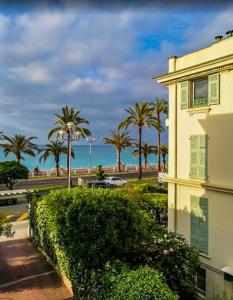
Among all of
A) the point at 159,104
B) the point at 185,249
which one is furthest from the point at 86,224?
the point at 159,104

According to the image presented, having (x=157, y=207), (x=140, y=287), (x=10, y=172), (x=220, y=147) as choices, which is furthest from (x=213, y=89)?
(x=10, y=172)

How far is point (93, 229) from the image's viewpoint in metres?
11.7

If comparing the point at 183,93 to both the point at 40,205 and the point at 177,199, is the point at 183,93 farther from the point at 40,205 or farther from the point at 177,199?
the point at 40,205

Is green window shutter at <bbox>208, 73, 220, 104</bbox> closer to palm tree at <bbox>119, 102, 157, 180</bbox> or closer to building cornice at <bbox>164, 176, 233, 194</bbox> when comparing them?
building cornice at <bbox>164, 176, 233, 194</bbox>

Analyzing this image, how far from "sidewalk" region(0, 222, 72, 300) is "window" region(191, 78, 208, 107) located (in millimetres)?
9858

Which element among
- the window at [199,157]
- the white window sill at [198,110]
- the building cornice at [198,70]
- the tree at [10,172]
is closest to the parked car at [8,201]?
the tree at [10,172]

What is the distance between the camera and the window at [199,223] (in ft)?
51.4

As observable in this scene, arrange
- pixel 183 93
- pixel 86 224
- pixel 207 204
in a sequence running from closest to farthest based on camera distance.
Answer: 1. pixel 86 224
2. pixel 207 204
3. pixel 183 93

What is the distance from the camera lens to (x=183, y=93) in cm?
1681

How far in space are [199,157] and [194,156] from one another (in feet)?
1.15

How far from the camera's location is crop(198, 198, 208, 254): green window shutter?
15617mm

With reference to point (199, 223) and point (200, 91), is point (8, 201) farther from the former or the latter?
point (200, 91)

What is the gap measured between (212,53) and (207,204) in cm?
651

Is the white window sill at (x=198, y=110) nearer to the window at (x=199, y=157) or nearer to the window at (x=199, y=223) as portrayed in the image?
the window at (x=199, y=157)
